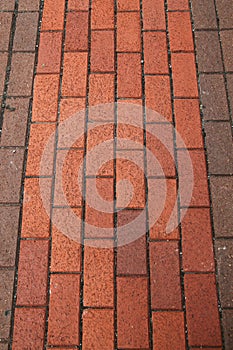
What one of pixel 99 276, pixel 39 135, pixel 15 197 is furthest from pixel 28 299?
pixel 39 135

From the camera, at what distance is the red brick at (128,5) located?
9.91 feet

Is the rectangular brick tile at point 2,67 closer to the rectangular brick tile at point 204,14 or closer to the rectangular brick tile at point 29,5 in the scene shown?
the rectangular brick tile at point 29,5

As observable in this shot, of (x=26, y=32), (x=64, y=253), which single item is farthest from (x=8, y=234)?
(x=26, y=32)

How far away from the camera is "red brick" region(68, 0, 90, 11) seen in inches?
119

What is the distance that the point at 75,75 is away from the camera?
278cm

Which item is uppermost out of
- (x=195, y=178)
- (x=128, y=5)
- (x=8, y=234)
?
(x=128, y=5)

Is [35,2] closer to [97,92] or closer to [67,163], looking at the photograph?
[97,92]

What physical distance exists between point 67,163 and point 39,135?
272 millimetres

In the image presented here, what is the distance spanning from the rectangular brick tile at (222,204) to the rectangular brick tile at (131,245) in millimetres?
424

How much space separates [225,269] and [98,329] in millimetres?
759

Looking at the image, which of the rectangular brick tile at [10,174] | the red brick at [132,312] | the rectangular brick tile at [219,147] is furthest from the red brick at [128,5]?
the red brick at [132,312]

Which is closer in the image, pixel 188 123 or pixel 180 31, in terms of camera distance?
pixel 188 123

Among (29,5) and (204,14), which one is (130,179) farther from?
(29,5)

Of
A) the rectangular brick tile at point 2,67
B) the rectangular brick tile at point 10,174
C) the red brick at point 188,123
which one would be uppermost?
the rectangular brick tile at point 2,67
